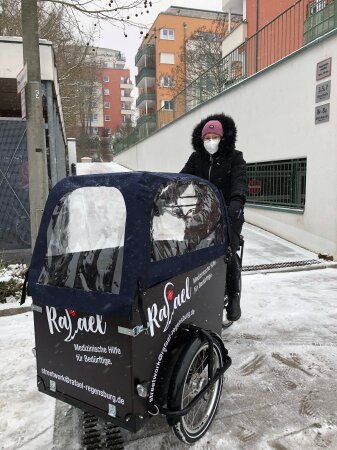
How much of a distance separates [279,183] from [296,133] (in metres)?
1.31

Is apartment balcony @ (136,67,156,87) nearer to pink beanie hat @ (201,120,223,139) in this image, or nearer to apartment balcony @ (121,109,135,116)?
apartment balcony @ (121,109,135,116)

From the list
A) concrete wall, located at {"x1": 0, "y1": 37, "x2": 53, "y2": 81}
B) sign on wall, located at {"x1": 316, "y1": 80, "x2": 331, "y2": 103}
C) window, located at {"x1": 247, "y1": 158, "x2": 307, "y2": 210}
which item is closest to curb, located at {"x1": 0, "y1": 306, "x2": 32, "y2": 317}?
concrete wall, located at {"x1": 0, "y1": 37, "x2": 53, "y2": 81}

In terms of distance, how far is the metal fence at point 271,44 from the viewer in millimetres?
7438

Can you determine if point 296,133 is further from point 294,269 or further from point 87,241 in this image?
point 87,241

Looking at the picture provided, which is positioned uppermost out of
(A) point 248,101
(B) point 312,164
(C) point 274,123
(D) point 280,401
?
(A) point 248,101

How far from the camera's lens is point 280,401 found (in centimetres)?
268

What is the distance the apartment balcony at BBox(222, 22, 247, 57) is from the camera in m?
15.9

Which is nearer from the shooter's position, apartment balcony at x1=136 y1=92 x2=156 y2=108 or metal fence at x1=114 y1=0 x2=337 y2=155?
metal fence at x1=114 y1=0 x2=337 y2=155

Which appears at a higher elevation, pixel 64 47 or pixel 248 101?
pixel 64 47

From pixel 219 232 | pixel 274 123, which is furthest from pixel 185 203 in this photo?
pixel 274 123

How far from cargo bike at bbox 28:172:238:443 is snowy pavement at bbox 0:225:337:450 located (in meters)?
0.26

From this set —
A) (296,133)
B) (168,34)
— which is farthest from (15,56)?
(168,34)

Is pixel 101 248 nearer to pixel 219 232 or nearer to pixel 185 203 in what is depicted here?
pixel 185 203

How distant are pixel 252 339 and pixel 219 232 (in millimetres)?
1477
